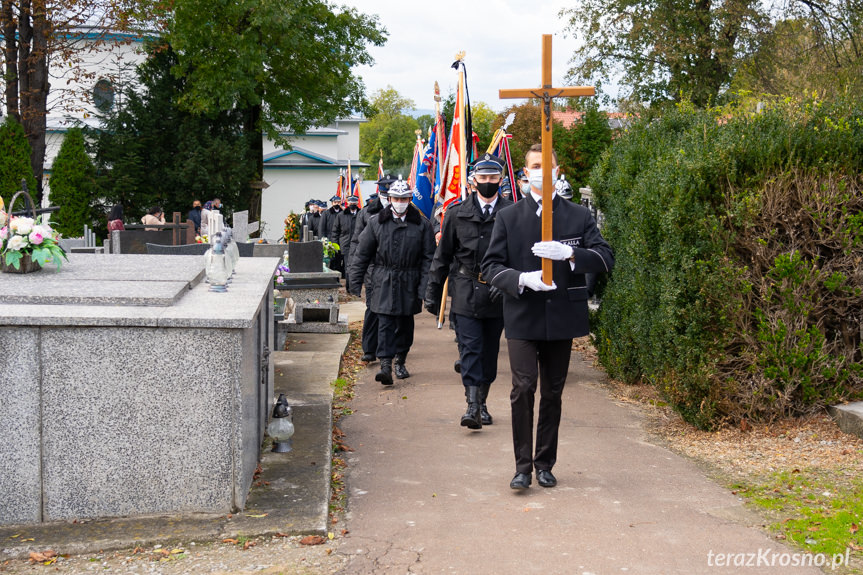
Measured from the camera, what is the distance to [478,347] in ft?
25.6

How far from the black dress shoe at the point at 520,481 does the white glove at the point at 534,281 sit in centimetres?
113

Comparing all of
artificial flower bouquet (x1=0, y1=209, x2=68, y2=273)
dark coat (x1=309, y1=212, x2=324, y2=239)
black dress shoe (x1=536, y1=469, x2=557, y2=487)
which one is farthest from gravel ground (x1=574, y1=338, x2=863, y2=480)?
dark coat (x1=309, y1=212, x2=324, y2=239)

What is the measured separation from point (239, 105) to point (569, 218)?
87.6 ft

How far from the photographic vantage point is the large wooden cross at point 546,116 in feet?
18.4

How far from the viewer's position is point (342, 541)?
5.02 meters

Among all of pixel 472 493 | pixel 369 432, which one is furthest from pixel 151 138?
pixel 472 493

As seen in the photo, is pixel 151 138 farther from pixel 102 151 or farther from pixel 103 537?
pixel 103 537

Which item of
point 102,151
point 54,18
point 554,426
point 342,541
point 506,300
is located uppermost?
point 54,18

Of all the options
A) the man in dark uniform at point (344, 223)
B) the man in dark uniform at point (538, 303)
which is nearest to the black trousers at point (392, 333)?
the man in dark uniform at point (538, 303)

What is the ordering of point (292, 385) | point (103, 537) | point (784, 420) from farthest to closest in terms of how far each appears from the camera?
point (292, 385), point (784, 420), point (103, 537)

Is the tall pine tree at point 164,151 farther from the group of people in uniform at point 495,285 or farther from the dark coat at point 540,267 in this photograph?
the dark coat at point 540,267

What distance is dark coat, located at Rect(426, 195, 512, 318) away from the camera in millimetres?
7762

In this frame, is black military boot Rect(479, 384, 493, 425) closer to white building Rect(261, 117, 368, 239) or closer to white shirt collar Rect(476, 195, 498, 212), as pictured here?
white shirt collar Rect(476, 195, 498, 212)

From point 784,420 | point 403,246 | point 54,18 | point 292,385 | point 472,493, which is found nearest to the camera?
point 472,493
